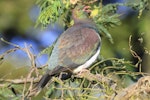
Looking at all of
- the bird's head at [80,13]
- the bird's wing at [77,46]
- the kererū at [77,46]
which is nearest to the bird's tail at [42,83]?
the kererū at [77,46]

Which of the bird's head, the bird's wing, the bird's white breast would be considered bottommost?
the bird's white breast

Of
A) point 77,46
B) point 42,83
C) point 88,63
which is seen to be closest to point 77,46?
point 77,46

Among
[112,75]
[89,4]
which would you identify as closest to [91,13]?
[89,4]

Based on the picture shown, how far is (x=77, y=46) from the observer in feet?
12.5

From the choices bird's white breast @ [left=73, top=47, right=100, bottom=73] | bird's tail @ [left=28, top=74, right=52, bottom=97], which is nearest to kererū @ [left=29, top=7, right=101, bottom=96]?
bird's white breast @ [left=73, top=47, right=100, bottom=73]

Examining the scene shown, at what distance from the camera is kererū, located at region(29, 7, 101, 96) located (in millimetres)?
3615

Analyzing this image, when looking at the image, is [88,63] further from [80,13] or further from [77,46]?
[80,13]

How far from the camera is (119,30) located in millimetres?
4562

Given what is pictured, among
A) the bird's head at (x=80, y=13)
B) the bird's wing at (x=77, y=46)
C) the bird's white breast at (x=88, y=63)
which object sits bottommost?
the bird's white breast at (x=88, y=63)

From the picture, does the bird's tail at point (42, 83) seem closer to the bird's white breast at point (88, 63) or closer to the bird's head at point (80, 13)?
the bird's white breast at point (88, 63)

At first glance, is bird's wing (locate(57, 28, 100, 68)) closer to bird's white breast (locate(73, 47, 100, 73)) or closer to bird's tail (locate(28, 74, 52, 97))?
bird's white breast (locate(73, 47, 100, 73))

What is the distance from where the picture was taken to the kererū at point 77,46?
11.9 ft

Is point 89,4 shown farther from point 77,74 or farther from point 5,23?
point 5,23

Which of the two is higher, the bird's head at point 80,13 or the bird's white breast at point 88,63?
the bird's head at point 80,13
